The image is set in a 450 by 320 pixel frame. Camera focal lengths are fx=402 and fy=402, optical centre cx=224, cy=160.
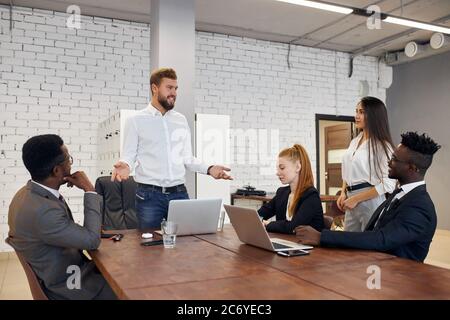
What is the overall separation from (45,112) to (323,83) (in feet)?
14.7

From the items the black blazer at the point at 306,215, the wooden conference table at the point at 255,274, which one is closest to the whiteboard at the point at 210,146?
the black blazer at the point at 306,215

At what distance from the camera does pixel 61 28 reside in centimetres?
523

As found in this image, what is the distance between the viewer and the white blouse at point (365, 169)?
8.32ft

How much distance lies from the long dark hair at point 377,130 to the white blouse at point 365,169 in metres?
0.01

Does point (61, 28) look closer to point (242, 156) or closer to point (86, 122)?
point (86, 122)

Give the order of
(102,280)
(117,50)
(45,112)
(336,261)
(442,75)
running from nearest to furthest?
(336,261) < (102,280) < (45,112) < (117,50) < (442,75)

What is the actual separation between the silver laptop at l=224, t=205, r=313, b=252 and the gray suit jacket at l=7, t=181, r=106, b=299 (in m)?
0.64

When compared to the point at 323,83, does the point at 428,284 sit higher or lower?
lower

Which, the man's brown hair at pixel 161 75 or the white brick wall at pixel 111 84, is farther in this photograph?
the white brick wall at pixel 111 84

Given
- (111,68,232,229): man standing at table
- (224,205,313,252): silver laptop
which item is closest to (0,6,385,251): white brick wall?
(111,68,232,229): man standing at table

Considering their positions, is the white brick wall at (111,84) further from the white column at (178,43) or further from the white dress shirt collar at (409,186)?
the white dress shirt collar at (409,186)

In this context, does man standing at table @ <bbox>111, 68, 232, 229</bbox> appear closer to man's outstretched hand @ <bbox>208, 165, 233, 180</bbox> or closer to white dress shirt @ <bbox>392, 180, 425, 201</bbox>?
man's outstretched hand @ <bbox>208, 165, 233, 180</bbox>

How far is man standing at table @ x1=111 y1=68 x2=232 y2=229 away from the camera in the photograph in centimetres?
254

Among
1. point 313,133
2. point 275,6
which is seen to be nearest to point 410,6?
point 275,6
